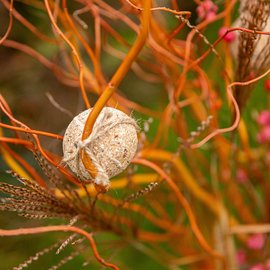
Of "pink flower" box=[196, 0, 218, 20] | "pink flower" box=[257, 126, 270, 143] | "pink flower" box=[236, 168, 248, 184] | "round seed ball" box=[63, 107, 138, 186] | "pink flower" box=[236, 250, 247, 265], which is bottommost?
"pink flower" box=[236, 250, 247, 265]

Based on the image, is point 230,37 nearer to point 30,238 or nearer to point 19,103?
point 30,238

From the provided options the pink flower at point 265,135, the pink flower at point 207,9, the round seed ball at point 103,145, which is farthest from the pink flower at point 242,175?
the round seed ball at point 103,145

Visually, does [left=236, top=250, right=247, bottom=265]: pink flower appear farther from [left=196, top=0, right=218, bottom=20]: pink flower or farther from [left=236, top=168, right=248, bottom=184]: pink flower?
[left=196, top=0, right=218, bottom=20]: pink flower

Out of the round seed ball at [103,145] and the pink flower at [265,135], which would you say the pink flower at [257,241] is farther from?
the round seed ball at [103,145]

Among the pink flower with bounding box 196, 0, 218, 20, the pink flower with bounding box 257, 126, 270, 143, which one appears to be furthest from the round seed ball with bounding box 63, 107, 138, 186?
the pink flower with bounding box 257, 126, 270, 143

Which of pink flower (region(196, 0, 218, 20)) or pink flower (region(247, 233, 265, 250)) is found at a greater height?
pink flower (region(196, 0, 218, 20))

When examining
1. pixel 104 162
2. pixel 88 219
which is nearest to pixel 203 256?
pixel 88 219
